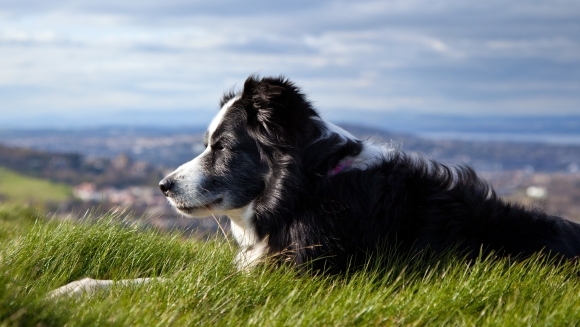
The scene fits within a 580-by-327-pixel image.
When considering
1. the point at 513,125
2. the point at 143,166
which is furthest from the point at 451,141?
the point at 513,125

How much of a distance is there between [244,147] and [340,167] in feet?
2.64

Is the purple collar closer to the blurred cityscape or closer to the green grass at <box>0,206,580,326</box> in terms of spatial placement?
the green grass at <box>0,206,580,326</box>

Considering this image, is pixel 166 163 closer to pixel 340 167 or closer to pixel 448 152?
pixel 448 152

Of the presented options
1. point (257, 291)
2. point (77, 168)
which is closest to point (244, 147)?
point (257, 291)

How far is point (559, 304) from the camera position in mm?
3748

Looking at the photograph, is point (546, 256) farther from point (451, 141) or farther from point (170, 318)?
point (451, 141)

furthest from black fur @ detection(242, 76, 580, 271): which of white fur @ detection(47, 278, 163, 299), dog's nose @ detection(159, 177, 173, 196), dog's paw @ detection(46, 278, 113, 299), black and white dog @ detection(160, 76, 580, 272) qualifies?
dog's paw @ detection(46, 278, 113, 299)

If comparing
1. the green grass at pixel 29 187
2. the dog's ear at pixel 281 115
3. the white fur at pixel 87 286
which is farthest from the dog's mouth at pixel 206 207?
the green grass at pixel 29 187

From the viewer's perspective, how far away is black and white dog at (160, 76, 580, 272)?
15.3 ft

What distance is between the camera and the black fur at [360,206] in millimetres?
4648

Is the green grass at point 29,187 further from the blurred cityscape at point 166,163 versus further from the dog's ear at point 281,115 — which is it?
the dog's ear at point 281,115

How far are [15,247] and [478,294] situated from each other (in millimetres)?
3103

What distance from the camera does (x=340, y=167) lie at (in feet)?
16.1

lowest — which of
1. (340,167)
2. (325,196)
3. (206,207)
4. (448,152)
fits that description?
(448,152)
